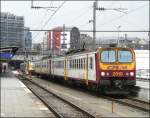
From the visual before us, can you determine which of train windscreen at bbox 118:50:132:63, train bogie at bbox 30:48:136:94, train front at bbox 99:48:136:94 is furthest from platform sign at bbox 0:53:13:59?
train front at bbox 99:48:136:94

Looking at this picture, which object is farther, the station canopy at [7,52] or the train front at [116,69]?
the station canopy at [7,52]

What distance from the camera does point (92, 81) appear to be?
87.8 feet

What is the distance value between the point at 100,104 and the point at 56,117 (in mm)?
5715

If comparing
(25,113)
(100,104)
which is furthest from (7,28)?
(25,113)

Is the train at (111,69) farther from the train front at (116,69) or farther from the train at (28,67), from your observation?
the train at (28,67)

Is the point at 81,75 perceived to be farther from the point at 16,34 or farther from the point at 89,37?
the point at 16,34

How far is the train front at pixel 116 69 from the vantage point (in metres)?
25.7

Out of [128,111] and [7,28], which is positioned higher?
[7,28]

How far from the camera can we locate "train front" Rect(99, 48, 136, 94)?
25.7 metres

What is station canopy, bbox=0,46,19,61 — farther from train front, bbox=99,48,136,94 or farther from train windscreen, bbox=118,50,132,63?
train front, bbox=99,48,136,94

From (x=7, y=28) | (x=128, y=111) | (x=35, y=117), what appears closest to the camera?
(x=35, y=117)

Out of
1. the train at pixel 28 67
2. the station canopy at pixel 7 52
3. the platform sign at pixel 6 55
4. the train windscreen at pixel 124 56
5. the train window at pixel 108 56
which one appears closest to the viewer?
the train window at pixel 108 56

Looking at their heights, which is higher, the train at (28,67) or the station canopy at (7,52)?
the station canopy at (7,52)

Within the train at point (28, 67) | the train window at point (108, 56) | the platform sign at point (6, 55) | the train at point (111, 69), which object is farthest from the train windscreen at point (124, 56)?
the train at point (28, 67)
